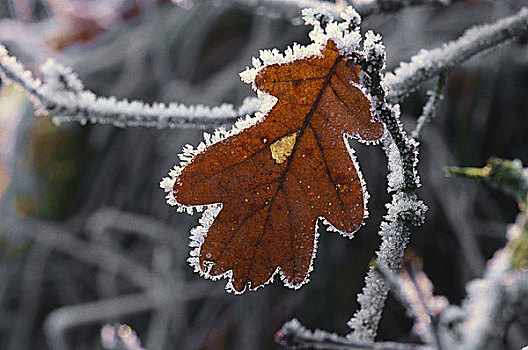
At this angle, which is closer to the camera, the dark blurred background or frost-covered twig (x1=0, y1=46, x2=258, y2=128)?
frost-covered twig (x1=0, y1=46, x2=258, y2=128)

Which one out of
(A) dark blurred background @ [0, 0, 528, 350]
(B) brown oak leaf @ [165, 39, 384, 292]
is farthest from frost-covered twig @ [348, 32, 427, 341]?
(A) dark blurred background @ [0, 0, 528, 350]

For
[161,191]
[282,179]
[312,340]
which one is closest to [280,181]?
[282,179]

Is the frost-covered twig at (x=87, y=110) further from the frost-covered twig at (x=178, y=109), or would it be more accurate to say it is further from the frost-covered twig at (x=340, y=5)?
the frost-covered twig at (x=340, y=5)

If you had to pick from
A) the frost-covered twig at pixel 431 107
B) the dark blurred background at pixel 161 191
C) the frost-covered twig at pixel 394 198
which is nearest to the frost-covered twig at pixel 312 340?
the frost-covered twig at pixel 394 198

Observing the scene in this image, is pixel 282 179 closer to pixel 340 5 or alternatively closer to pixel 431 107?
pixel 431 107

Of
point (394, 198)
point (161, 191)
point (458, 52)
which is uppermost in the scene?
point (161, 191)

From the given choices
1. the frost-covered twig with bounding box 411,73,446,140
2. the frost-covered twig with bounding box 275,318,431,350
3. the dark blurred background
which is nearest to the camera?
the frost-covered twig with bounding box 275,318,431,350

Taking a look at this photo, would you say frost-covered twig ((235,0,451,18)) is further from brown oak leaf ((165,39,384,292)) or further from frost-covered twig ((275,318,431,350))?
frost-covered twig ((275,318,431,350))
